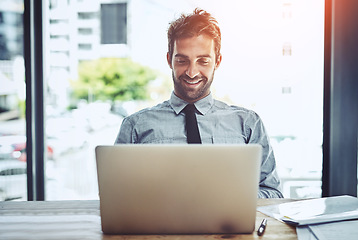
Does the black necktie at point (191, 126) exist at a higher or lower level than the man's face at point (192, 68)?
lower

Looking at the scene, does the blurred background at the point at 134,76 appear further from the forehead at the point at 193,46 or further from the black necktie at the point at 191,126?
the black necktie at the point at 191,126

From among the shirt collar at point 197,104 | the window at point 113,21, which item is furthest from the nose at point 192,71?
the window at point 113,21

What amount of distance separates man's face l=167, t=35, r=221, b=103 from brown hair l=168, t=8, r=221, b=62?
0.13 ft

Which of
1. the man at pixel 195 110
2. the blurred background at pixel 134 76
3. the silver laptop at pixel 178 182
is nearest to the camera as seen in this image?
the silver laptop at pixel 178 182

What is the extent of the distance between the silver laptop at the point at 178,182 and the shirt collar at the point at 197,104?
1200 millimetres

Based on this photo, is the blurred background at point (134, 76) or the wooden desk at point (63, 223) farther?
the blurred background at point (134, 76)

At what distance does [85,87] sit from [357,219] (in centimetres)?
207

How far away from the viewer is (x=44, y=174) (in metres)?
2.53

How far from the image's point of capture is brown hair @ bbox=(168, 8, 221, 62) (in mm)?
2148

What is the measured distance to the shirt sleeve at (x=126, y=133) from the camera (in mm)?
2105

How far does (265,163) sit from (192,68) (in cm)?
68

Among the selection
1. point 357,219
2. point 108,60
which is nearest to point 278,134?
point 108,60

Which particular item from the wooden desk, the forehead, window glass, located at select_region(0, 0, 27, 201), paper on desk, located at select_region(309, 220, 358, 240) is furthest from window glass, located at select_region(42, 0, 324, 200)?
paper on desk, located at select_region(309, 220, 358, 240)

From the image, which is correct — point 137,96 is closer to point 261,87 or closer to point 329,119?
point 261,87
